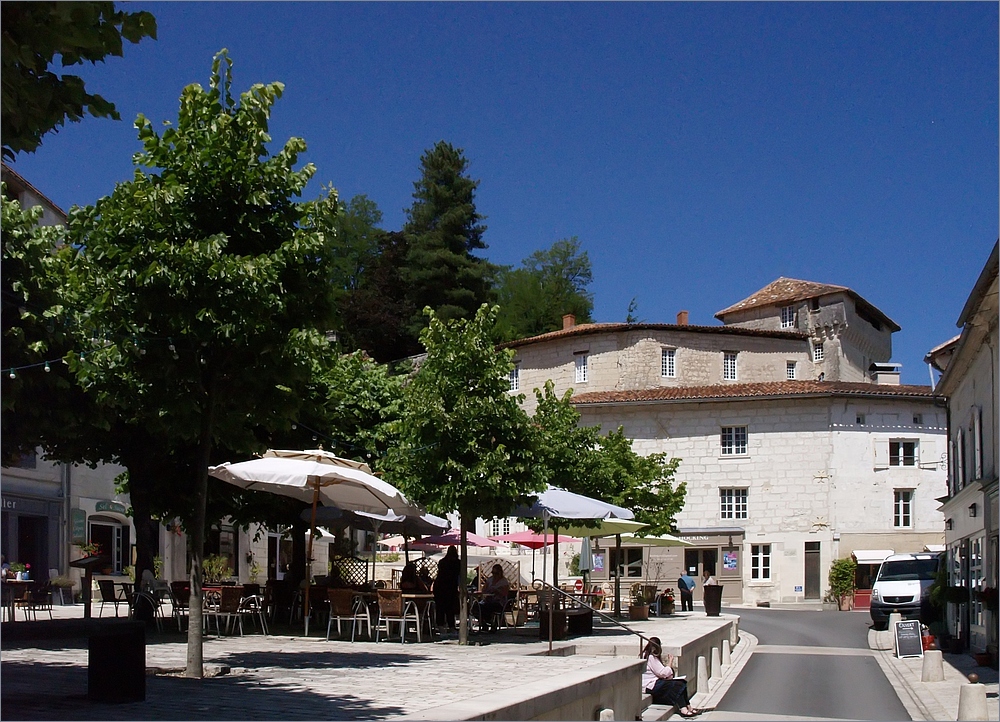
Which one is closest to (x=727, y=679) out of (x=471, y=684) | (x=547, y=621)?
(x=547, y=621)

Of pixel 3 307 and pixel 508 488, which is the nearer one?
pixel 3 307

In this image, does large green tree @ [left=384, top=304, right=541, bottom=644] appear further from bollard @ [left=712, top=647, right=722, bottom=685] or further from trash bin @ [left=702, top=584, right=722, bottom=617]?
trash bin @ [left=702, top=584, right=722, bottom=617]

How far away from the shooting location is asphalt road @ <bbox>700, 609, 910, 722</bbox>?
15388mm

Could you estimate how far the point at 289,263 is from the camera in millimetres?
11375

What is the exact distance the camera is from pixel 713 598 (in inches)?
1283

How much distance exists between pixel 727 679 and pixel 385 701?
12.1m

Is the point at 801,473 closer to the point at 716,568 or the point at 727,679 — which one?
the point at 716,568

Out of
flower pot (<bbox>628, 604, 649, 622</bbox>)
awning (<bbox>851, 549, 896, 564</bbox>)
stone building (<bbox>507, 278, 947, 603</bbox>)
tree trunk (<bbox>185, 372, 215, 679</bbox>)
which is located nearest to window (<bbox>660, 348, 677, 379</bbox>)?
stone building (<bbox>507, 278, 947, 603</bbox>)

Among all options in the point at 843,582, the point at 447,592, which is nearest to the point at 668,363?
the point at 843,582

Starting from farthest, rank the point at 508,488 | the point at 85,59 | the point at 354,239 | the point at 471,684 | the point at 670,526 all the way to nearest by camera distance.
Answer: the point at 354,239 < the point at 670,526 < the point at 508,488 < the point at 471,684 < the point at 85,59

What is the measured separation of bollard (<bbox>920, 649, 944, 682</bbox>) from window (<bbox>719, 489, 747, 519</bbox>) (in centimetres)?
3371

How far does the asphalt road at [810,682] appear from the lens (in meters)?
15.4

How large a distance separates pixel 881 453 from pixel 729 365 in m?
11.5

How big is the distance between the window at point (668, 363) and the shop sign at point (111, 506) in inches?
1180
